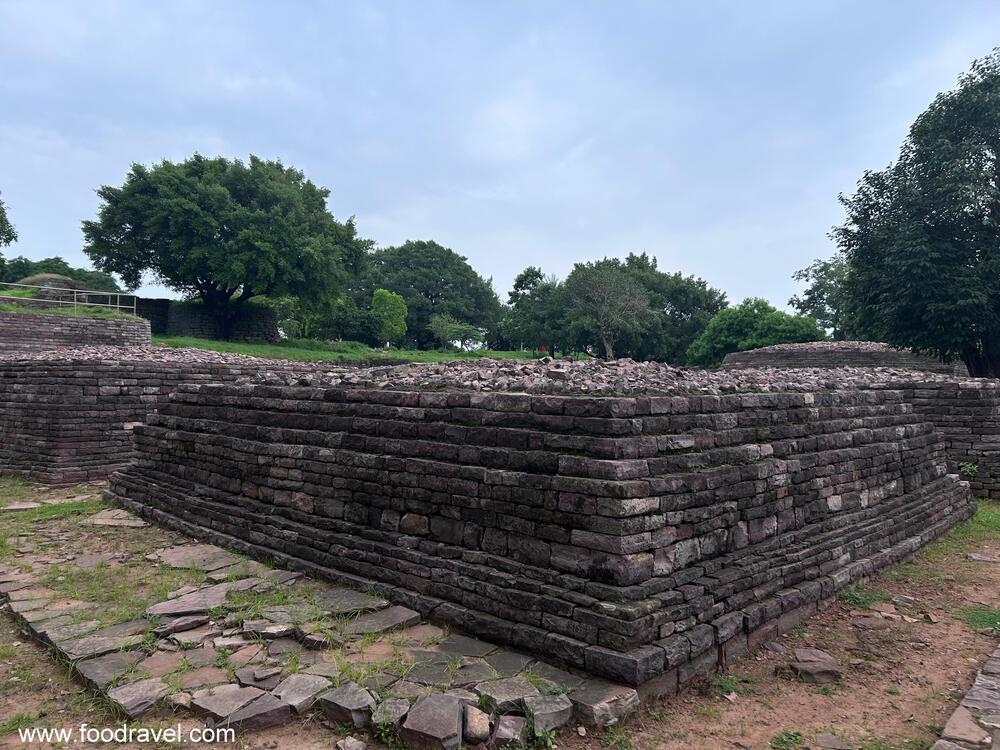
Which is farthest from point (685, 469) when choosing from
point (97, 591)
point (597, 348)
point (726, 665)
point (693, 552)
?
point (597, 348)

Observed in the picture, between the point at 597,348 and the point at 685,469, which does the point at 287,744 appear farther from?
the point at 597,348

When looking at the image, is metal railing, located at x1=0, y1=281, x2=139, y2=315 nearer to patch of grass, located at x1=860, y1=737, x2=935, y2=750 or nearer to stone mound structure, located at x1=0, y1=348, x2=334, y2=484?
stone mound structure, located at x1=0, y1=348, x2=334, y2=484

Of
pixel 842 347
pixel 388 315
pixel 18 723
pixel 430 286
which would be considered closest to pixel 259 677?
pixel 18 723

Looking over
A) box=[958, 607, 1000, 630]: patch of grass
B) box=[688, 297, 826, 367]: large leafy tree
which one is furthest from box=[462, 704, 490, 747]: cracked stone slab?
box=[688, 297, 826, 367]: large leafy tree

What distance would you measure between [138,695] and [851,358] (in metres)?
22.5

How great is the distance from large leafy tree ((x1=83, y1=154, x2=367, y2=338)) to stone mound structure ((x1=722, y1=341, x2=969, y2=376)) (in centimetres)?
1904

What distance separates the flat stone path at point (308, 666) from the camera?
3100 millimetres

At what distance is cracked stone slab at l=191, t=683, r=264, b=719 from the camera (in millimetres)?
3141

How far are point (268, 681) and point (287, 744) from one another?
52 cm

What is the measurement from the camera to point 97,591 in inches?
192

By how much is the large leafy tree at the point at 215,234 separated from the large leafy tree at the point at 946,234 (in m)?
21.1

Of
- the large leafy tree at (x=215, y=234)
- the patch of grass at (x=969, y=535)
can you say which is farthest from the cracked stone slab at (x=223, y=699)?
the large leafy tree at (x=215, y=234)

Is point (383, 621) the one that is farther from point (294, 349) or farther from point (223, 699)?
point (294, 349)

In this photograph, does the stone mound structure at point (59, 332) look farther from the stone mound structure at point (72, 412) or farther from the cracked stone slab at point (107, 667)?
the cracked stone slab at point (107, 667)
